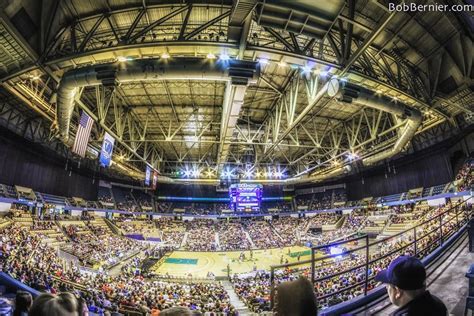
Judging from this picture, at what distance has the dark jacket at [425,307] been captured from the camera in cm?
158

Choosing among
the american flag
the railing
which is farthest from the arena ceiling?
the railing

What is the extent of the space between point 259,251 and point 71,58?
2982cm

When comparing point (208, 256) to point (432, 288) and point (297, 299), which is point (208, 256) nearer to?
point (432, 288)

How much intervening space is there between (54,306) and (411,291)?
220 centimetres

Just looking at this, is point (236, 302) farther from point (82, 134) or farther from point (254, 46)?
point (254, 46)

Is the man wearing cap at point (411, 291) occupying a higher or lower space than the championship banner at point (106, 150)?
lower

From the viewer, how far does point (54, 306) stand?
57.2 inches

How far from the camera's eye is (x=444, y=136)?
2330 cm

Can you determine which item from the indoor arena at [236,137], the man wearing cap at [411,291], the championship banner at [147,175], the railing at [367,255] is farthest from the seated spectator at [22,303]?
the championship banner at [147,175]

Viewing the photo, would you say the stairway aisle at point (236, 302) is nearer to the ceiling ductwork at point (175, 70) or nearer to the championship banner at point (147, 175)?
the ceiling ductwork at point (175, 70)

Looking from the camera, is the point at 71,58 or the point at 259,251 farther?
the point at 259,251

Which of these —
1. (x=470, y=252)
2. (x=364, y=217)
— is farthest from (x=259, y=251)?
(x=470, y=252)

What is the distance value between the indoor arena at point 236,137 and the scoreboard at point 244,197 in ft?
0.47

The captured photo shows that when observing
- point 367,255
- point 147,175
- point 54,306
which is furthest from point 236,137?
point 54,306
